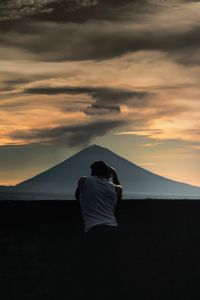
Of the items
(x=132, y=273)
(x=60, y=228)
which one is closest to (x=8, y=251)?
(x=60, y=228)

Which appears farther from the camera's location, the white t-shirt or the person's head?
the person's head

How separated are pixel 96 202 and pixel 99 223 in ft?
0.68

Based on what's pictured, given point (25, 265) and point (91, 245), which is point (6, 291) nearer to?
point (25, 265)

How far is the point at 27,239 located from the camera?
275 inches

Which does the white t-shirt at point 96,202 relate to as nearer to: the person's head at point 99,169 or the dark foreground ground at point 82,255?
the person's head at point 99,169

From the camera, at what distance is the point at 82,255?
6277 mm

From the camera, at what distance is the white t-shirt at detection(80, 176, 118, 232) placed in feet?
20.0

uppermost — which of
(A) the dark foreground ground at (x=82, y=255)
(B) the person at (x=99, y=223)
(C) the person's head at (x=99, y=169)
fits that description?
(C) the person's head at (x=99, y=169)

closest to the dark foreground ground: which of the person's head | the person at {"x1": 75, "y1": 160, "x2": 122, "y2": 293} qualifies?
the person at {"x1": 75, "y1": 160, "x2": 122, "y2": 293}

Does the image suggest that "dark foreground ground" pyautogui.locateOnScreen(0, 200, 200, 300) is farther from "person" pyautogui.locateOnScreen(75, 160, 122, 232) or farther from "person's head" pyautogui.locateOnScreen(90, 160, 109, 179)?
"person's head" pyautogui.locateOnScreen(90, 160, 109, 179)

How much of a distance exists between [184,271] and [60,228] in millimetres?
1524

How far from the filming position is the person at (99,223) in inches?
239

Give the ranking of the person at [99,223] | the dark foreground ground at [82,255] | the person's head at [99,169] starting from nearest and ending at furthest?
the person at [99,223] → the person's head at [99,169] → the dark foreground ground at [82,255]

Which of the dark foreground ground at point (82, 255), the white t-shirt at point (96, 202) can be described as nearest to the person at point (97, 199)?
the white t-shirt at point (96, 202)
